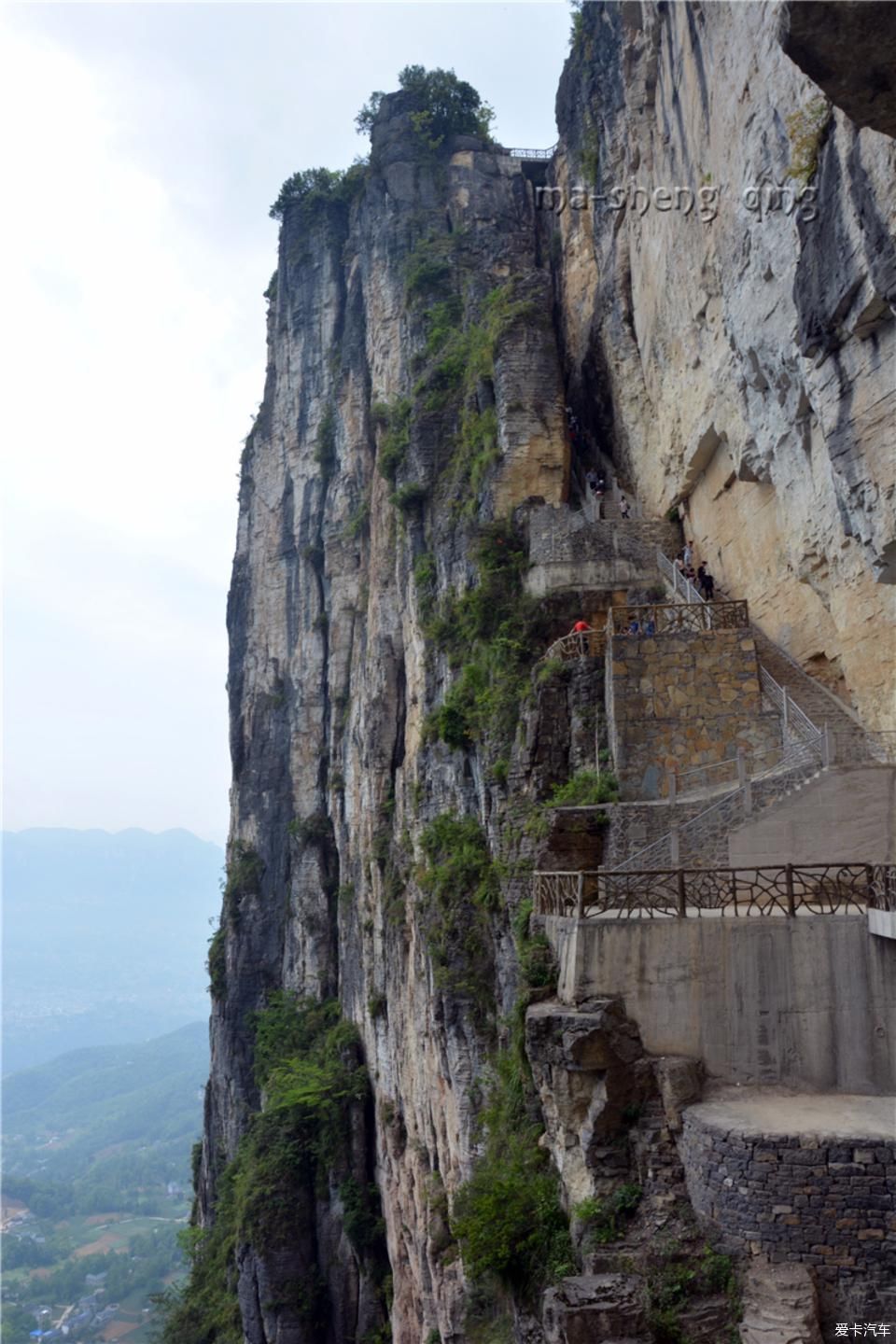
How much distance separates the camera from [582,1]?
90.1 feet

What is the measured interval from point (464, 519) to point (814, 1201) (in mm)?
17041

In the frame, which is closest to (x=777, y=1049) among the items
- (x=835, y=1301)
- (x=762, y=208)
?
(x=835, y=1301)

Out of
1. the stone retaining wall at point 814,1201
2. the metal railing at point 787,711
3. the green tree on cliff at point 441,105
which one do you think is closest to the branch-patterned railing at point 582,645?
the metal railing at point 787,711

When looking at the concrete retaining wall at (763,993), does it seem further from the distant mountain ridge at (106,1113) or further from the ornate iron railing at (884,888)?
the distant mountain ridge at (106,1113)

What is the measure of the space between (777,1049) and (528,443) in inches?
595

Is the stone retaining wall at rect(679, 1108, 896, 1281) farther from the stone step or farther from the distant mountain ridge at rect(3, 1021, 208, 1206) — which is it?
the distant mountain ridge at rect(3, 1021, 208, 1206)

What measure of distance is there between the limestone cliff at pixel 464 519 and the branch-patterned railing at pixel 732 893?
44.3 inches

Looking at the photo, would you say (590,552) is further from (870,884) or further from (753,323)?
(870,884)

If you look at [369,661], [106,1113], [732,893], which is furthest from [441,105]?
[106,1113]

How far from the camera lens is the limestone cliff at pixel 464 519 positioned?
44.4 ft

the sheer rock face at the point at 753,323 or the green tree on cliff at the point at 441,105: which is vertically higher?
the green tree on cliff at the point at 441,105

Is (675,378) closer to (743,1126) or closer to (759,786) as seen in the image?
(759,786)

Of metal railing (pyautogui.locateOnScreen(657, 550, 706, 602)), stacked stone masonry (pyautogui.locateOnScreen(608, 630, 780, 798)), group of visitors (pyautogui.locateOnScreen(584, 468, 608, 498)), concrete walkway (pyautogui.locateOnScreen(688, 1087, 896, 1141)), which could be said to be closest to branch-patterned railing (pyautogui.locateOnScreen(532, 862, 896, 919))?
concrete walkway (pyautogui.locateOnScreen(688, 1087, 896, 1141))

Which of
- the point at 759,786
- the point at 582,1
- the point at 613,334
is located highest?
the point at 582,1
